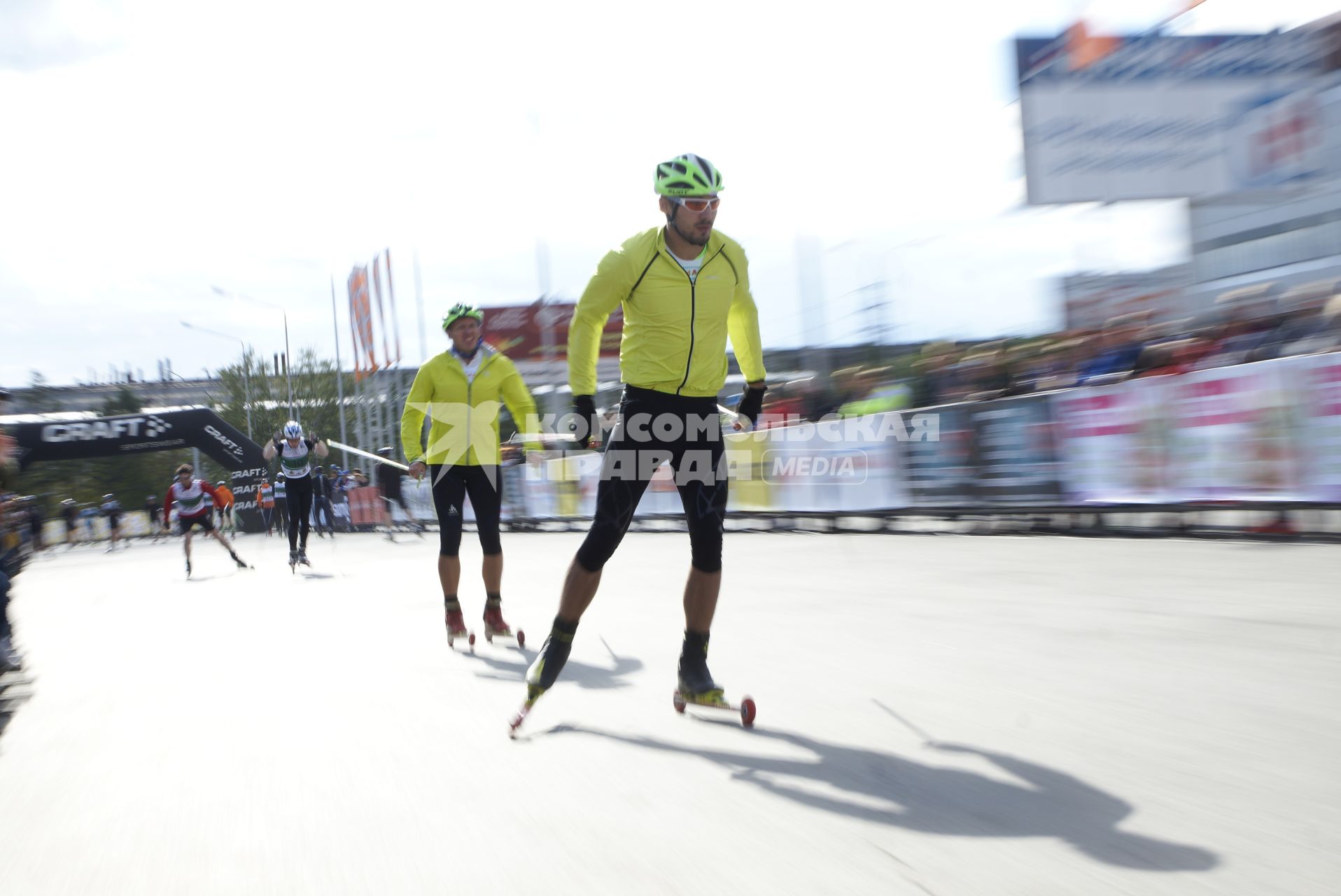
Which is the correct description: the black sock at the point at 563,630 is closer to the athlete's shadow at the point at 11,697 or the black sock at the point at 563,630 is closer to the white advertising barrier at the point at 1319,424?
the athlete's shadow at the point at 11,697

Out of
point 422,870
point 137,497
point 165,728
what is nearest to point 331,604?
point 165,728

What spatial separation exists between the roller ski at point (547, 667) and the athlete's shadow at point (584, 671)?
29.5 inches

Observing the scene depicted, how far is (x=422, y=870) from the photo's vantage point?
2.77m

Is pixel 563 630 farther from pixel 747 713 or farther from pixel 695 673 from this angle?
pixel 747 713

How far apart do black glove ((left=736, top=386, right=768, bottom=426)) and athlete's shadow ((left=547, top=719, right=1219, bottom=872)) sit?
138cm

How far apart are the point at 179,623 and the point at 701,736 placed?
6531 mm

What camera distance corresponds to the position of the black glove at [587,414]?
14.0 feet

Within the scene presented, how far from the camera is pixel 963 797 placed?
10.0 feet

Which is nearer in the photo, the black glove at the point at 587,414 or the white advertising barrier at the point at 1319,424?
the black glove at the point at 587,414

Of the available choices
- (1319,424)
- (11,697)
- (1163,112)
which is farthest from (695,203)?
(1163,112)

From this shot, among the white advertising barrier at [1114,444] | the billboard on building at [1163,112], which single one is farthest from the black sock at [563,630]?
the billboard on building at [1163,112]

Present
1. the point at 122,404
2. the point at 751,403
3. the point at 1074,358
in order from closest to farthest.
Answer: the point at 751,403
the point at 1074,358
the point at 122,404

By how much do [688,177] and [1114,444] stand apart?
760 centimetres

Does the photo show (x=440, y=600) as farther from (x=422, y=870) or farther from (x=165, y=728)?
(x=422, y=870)
